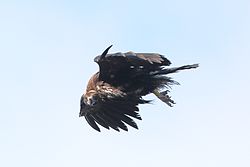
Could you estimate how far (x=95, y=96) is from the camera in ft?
58.5

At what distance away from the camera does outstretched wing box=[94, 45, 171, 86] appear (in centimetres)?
1691

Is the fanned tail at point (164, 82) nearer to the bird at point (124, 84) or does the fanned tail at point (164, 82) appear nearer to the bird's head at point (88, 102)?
the bird at point (124, 84)

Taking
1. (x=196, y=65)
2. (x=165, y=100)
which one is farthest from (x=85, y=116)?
(x=196, y=65)

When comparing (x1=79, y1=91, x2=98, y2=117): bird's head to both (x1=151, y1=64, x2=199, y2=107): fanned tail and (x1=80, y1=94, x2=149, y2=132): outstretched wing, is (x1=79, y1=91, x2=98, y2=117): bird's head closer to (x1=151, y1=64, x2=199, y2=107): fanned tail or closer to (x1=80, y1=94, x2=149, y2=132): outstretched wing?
(x1=80, y1=94, x2=149, y2=132): outstretched wing

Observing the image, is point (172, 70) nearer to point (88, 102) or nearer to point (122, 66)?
point (122, 66)

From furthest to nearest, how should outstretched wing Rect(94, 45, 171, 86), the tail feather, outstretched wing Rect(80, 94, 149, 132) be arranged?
outstretched wing Rect(80, 94, 149, 132) → the tail feather → outstretched wing Rect(94, 45, 171, 86)

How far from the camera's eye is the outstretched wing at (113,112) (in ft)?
58.0

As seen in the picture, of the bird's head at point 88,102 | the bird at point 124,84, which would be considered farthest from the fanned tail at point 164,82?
the bird's head at point 88,102

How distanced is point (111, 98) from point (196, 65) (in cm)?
169

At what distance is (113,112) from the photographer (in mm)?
18203

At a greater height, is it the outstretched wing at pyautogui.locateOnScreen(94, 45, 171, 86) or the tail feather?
the outstretched wing at pyautogui.locateOnScreen(94, 45, 171, 86)

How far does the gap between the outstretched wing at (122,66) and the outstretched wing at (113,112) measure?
331mm

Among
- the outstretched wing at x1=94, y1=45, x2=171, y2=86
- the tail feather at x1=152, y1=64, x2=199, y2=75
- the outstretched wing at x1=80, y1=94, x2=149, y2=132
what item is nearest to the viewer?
the outstretched wing at x1=94, y1=45, x2=171, y2=86

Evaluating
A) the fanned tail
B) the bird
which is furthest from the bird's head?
the fanned tail
